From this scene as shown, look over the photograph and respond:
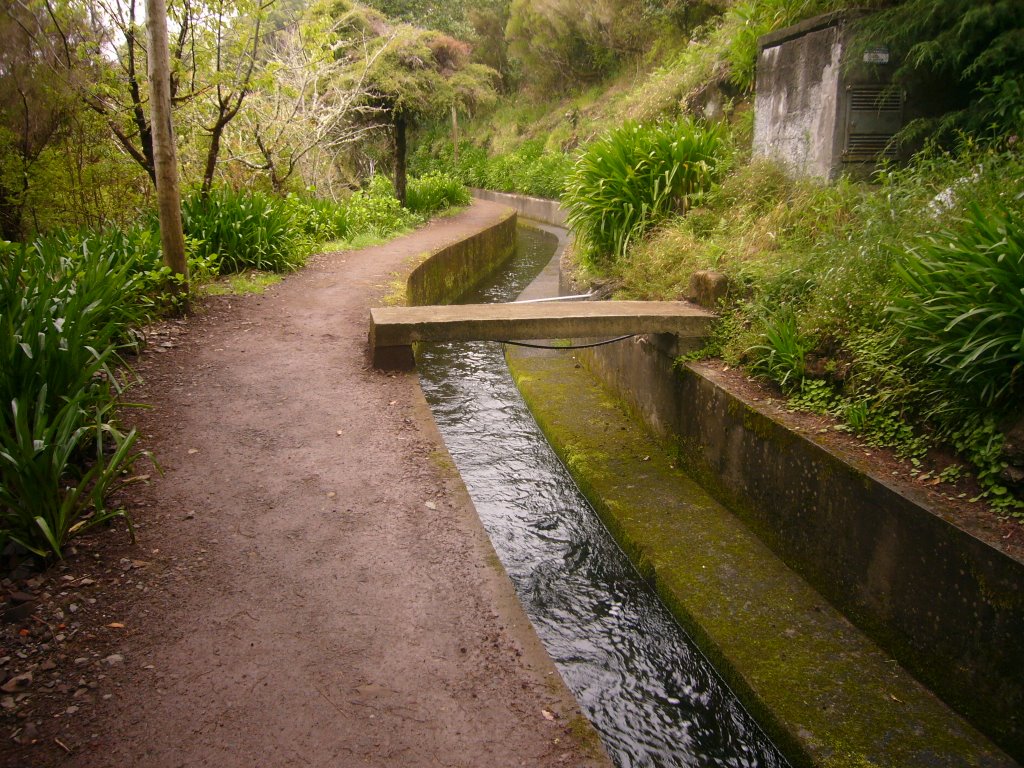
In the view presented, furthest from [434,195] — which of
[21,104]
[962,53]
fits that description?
[962,53]

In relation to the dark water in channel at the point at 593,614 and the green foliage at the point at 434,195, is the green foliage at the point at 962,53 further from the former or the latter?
the green foliage at the point at 434,195

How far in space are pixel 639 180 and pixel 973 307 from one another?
4.43 metres

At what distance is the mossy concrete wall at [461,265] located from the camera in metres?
9.53

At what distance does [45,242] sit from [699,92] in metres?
7.55

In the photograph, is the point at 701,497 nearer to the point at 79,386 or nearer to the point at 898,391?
the point at 898,391

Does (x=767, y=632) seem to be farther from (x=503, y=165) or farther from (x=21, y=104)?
(x=503, y=165)

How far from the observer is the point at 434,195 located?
16.6 metres

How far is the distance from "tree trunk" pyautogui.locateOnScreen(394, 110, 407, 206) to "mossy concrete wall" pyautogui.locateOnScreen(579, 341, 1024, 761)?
11434mm

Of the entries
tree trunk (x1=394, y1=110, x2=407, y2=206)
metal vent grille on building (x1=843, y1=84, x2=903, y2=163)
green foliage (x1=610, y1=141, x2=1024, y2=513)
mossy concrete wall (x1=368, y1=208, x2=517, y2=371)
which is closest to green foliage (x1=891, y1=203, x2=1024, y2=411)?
green foliage (x1=610, y1=141, x2=1024, y2=513)

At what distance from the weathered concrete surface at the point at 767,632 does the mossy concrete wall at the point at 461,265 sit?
13.1ft

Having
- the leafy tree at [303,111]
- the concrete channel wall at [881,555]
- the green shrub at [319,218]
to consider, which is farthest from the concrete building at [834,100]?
the green shrub at [319,218]

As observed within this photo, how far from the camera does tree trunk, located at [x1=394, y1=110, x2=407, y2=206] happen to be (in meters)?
14.5

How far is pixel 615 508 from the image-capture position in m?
4.58

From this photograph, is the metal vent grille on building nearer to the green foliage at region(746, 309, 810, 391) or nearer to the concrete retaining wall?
the green foliage at region(746, 309, 810, 391)
